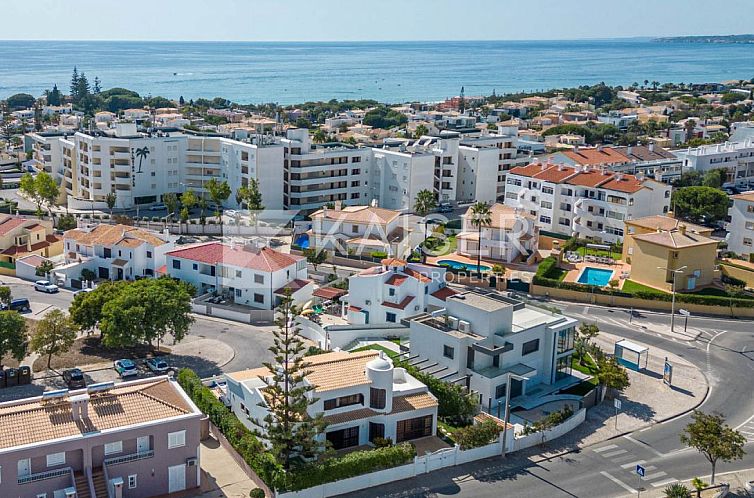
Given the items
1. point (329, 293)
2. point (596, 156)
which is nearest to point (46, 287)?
point (329, 293)

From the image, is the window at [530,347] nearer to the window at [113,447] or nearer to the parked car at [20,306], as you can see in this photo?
the window at [113,447]

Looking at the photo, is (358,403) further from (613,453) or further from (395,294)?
(395,294)

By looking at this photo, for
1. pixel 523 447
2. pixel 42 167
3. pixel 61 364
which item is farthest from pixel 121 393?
pixel 42 167

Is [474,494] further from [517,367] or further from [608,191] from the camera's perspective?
[608,191]

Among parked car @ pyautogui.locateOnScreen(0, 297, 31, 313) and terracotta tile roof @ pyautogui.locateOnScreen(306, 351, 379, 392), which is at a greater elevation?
terracotta tile roof @ pyautogui.locateOnScreen(306, 351, 379, 392)

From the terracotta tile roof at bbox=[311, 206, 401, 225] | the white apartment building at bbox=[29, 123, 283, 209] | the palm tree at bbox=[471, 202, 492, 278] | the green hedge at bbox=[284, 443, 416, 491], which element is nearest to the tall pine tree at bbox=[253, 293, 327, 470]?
the green hedge at bbox=[284, 443, 416, 491]

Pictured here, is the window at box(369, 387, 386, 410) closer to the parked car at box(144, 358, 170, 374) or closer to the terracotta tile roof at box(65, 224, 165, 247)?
the parked car at box(144, 358, 170, 374)
